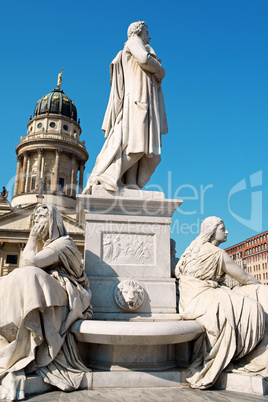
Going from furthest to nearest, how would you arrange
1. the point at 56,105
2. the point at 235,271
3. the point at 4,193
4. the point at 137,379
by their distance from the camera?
1. the point at 56,105
2. the point at 4,193
3. the point at 235,271
4. the point at 137,379

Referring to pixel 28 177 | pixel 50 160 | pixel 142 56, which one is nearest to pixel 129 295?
pixel 142 56

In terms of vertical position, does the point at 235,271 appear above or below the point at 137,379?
above

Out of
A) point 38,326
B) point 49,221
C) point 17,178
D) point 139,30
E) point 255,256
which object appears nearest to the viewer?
point 38,326

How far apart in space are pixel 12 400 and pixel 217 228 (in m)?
2.66

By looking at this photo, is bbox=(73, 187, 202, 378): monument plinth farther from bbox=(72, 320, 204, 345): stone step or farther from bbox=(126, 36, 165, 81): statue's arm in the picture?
bbox=(126, 36, 165, 81): statue's arm

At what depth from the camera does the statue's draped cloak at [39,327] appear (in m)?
3.01

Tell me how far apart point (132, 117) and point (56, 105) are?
5935 centimetres

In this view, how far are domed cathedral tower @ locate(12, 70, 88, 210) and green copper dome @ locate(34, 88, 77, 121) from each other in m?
0.17

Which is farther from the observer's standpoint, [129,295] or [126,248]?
[126,248]

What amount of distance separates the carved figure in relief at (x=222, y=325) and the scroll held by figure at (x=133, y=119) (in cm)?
152

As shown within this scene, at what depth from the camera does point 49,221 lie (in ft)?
12.3

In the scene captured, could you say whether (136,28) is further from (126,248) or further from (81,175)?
(81,175)

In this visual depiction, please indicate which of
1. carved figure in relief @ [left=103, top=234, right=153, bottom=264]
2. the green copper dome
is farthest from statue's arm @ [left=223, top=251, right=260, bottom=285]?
the green copper dome

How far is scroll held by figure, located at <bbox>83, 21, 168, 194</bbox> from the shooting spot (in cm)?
452
